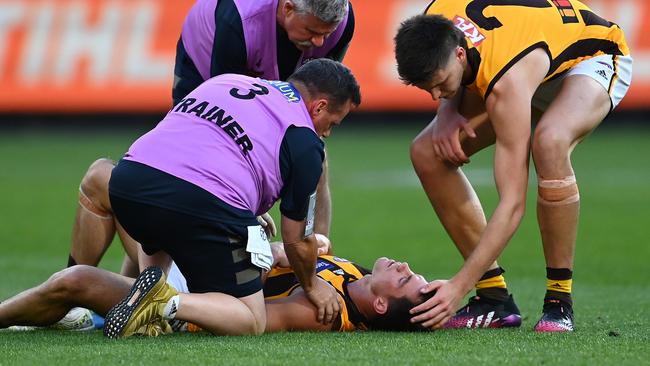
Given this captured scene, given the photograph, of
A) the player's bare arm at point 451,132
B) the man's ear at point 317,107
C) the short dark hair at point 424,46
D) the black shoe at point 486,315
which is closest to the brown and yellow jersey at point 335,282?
the black shoe at point 486,315

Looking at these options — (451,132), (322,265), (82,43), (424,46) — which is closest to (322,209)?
(322,265)

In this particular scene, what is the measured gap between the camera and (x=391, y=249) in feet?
31.8

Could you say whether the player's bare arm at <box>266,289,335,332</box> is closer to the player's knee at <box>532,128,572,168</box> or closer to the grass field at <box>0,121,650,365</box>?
the grass field at <box>0,121,650,365</box>

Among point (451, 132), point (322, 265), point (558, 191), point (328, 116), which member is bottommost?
point (322, 265)

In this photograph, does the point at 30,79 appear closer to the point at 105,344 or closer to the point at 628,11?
the point at 628,11

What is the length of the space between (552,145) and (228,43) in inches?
78.1

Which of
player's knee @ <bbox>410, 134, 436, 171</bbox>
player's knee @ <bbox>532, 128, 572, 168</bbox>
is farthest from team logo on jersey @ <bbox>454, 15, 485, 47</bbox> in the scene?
player's knee @ <bbox>410, 134, 436, 171</bbox>

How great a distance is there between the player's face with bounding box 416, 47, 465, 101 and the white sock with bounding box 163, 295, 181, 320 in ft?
5.26

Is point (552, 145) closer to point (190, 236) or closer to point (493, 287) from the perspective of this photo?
point (493, 287)

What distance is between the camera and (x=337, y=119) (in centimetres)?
569

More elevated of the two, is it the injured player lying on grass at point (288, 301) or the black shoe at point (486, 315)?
the injured player lying on grass at point (288, 301)

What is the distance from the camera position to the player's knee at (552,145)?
5.64 metres

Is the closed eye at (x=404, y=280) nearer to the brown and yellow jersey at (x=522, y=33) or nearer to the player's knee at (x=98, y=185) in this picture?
the brown and yellow jersey at (x=522, y=33)

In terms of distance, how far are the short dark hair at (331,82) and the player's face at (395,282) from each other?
0.88 metres
